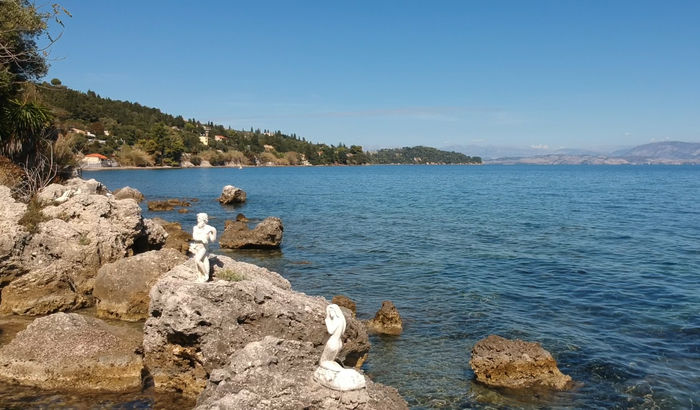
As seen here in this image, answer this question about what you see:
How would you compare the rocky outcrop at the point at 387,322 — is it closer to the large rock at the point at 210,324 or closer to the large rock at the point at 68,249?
the large rock at the point at 210,324

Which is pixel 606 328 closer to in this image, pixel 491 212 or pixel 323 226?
pixel 323 226

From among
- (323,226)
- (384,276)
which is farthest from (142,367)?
(323,226)

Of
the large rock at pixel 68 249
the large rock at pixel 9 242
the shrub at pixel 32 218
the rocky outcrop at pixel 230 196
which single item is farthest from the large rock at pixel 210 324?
the rocky outcrop at pixel 230 196

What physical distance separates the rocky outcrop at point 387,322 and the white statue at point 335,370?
789cm

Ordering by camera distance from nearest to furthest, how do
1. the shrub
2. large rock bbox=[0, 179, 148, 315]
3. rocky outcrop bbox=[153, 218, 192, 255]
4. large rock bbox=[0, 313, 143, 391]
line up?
large rock bbox=[0, 313, 143, 391], large rock bbox=[0, 179, 148, 315], the shrub, rocky outcrop bbox=[153, 218, 192, 255]

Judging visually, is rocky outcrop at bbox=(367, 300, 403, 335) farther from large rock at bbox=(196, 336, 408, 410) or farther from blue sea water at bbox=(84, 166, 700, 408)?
large rock at bbox=(196, 336, 408, 410)

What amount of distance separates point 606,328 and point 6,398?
17206 mm

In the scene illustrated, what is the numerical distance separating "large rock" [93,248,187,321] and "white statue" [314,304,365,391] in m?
9.62

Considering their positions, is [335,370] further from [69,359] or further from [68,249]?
[68,249]

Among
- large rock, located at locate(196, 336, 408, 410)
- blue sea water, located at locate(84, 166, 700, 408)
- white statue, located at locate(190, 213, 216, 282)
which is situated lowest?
blue sea water, located at locate(84, 166, 700, 408)

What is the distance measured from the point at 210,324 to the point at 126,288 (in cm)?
650

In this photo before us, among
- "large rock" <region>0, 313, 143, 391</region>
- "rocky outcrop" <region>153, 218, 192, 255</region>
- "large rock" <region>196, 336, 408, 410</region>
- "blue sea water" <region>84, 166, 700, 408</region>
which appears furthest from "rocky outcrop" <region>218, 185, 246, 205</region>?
"large rock" <region>196, 336, 408, 410</region>

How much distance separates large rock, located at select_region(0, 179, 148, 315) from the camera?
1547 centimetres

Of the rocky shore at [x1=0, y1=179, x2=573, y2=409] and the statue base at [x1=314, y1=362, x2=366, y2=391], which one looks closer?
the statue base at [x1=314, y1=362, x2=366, y2=391]
